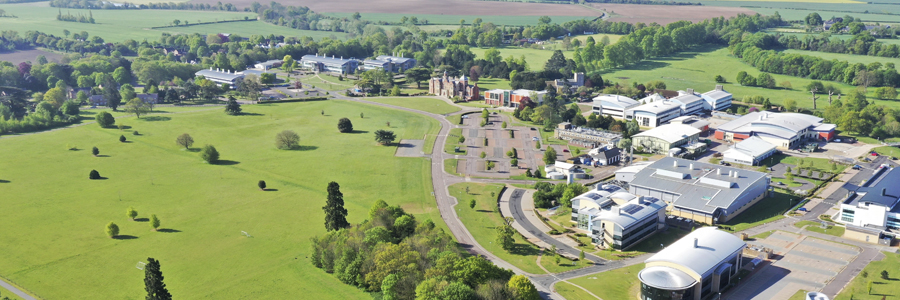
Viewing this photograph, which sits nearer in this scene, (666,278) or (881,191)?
(666,278)

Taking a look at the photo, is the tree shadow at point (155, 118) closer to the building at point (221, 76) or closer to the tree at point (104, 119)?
the tree at point (104, 119)

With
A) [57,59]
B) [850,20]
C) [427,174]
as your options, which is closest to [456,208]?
[427,174]

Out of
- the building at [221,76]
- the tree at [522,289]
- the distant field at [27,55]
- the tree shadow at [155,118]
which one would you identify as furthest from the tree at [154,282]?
the distant field at [27,55]

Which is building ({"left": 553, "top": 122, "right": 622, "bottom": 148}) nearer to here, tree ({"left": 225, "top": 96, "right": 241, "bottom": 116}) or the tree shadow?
tree ({"left": 225, "top": 96, "right": 241, "bottom": 116})

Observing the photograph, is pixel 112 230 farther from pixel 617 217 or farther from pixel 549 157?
pixel 549 157

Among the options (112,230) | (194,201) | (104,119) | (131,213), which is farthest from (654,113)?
(104,119)
